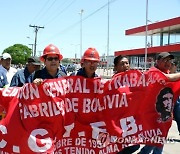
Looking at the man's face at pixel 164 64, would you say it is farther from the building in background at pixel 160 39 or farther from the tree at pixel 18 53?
the tree at pixel 18 53

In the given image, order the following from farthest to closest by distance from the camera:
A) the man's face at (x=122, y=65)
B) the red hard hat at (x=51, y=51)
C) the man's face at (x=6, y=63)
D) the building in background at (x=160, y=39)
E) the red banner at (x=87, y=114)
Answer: the building in background at (x=160, y=39) → the man's face at (x=6, y=63) → the man's face at (x=122, y=65) → the red hard hat at (x=51, y=51) → the red banner at (x=87, y=114)

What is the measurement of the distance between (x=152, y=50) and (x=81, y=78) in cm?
4386

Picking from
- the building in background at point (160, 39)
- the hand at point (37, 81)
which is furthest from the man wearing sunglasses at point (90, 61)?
the building in background at point (160, 39)

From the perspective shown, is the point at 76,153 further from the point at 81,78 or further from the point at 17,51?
the point at 17,51

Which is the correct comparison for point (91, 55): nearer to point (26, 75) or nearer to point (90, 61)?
point (90, 61)

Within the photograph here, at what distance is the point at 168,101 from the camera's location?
482cm

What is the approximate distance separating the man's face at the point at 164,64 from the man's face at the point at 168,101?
1.40ft

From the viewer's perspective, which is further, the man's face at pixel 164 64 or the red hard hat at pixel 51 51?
the man's face at pixel 164 64

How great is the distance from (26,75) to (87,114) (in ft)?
4.53

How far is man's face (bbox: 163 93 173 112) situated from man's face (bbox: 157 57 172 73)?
16.8 inches

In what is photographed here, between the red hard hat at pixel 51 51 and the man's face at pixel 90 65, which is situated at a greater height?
the red hard hat at pixel 51 51

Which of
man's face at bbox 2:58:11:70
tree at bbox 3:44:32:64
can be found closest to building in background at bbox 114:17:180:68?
man's face at bbox 2:58:11:70

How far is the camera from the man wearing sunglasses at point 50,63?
4.20m

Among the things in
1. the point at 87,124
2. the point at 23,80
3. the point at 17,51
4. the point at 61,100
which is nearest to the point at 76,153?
the point at 87,124
